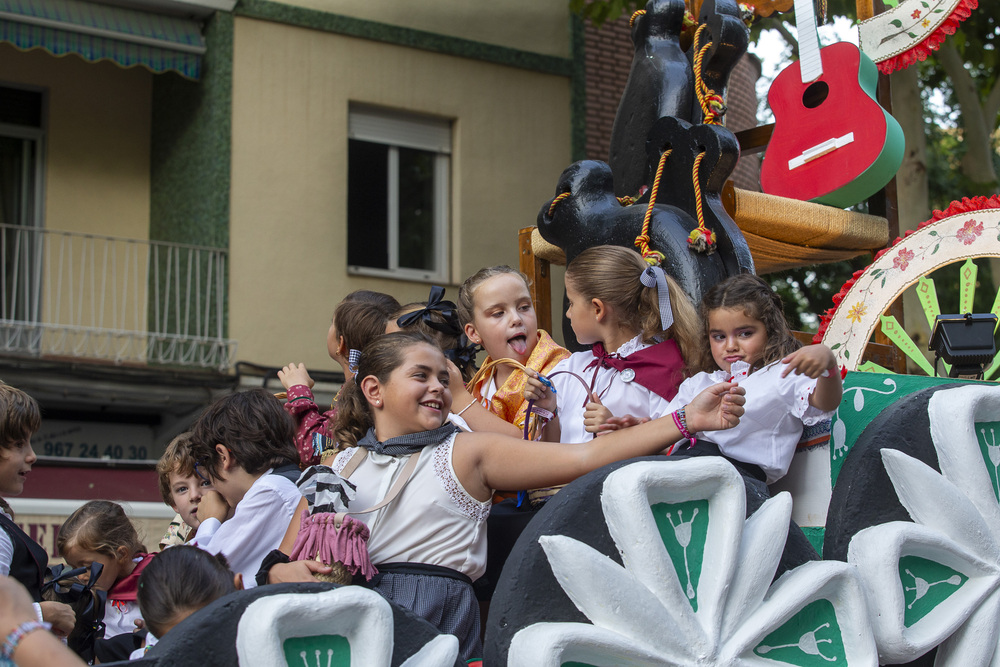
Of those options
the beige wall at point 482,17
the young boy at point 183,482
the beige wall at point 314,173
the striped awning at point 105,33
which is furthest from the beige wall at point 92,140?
the young boy at point 183,482

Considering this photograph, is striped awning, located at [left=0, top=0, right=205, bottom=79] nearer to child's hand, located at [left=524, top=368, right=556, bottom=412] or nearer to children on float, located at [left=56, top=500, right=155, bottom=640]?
children on float, located at [left=56, top=500, right=155, bottom=640]

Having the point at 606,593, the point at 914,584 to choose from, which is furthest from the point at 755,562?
the point at 914,584

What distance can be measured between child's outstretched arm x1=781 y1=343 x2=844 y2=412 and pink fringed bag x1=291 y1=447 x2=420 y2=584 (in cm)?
80

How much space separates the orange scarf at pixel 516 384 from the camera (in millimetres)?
3000

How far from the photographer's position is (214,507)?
3037 millimetres

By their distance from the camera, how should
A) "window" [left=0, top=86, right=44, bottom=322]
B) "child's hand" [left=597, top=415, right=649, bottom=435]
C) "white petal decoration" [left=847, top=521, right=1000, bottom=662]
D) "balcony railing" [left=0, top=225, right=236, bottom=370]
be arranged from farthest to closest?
"window" [left=0, top=86, right=44, bottom=322]
"balcony railing" [left=0, top=225, right=236, bottom=370]
"child's hand" [left=597, top=415, right=649, bottom=435]
"white petal decoration" [left=847, top=521, right=1000, bottom=662]

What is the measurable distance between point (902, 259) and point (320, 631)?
106 inches

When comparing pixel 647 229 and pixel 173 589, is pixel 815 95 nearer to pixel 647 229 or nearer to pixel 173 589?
pixel 647 229

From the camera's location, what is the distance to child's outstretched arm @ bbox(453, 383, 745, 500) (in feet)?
6.82

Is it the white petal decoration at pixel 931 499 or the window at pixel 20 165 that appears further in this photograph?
the window at pixel 20 165

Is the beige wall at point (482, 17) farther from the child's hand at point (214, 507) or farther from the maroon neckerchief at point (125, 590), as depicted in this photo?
the child's hand at point (214, 507)

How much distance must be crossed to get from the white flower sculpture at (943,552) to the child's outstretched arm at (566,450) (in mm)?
318

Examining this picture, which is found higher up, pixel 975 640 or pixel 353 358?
pixel 353 358

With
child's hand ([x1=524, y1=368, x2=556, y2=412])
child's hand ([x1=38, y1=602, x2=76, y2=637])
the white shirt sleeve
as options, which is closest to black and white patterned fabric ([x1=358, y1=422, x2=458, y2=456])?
child's hand ([x1=524, y1=368, x2=556, y2=412])
